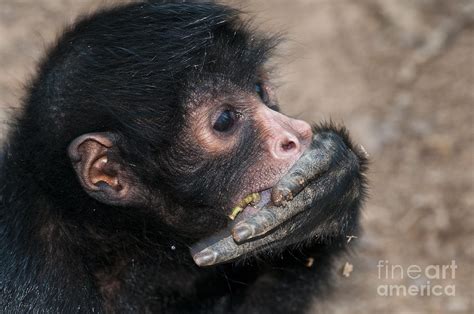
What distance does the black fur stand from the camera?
16.9 ft

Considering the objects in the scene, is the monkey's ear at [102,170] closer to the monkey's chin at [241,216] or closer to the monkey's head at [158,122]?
the monkey's head at [158,122]

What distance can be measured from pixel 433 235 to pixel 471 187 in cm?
53

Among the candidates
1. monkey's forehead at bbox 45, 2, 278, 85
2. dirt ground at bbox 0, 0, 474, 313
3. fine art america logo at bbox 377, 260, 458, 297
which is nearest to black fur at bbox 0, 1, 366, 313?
monkey's forehead at bbox 45, 2, 278, 85

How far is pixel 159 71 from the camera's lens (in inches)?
204

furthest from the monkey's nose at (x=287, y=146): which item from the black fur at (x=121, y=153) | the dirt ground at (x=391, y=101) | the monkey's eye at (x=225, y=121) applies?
the dirt ground at (x=391, y=101)

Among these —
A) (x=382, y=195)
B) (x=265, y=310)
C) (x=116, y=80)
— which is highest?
(x=116, y=80)

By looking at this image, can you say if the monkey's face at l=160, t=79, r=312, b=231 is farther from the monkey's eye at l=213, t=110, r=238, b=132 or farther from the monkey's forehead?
the monkey's forehead

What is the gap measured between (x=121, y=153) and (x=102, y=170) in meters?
0.14

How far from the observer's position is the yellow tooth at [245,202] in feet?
16.5

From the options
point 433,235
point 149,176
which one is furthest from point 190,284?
point 433,235

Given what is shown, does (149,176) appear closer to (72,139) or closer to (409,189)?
(72,139)

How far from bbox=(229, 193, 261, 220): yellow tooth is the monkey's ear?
562 millimetres

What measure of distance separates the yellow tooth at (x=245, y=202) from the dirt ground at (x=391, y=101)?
6.72 ft

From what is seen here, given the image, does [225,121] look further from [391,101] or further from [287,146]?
[391,101]
